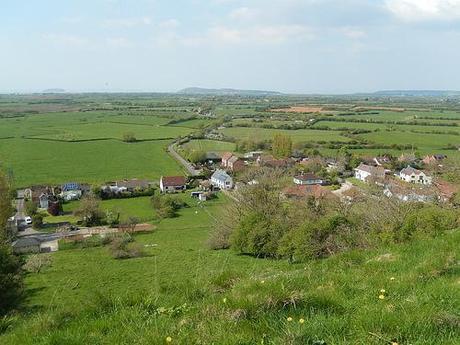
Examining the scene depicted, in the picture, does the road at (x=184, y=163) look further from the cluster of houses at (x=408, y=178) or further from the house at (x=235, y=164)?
the cluster of houses at (x=408, y=178)

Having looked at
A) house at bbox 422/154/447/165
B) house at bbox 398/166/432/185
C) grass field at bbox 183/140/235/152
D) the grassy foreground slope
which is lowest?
house at bbox 398/166/432/185

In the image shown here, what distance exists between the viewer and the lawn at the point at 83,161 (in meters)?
73.2

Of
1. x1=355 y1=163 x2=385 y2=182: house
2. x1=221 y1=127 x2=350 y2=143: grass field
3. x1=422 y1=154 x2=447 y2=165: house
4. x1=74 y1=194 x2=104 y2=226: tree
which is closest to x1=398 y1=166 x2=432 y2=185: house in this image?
x1=355 y1=163 x2=385 y2=182: house

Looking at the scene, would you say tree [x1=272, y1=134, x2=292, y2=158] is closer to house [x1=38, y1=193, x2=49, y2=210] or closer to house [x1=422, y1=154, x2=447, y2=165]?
house [x1=422, y1=154, x2=447, y2=165]

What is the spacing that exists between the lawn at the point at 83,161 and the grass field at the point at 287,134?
21.3 metres

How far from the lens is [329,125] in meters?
132

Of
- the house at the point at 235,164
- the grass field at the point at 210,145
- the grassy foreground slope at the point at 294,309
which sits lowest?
the house at the point at 235,164

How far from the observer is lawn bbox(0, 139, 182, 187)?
2884 inches

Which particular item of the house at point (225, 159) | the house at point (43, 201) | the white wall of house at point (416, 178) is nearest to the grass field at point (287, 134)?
the house at point (225, 159)

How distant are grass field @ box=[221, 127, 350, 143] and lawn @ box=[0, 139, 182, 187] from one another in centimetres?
2132

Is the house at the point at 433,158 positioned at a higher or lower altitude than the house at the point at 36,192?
higher

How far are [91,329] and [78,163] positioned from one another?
3273 inches

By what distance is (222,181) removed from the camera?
6850 cm

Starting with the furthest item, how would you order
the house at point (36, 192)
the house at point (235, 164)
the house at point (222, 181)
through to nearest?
1. the house at point (235, 164)
2. the house at point (222, 181)
3. the house at point (36, 192)
